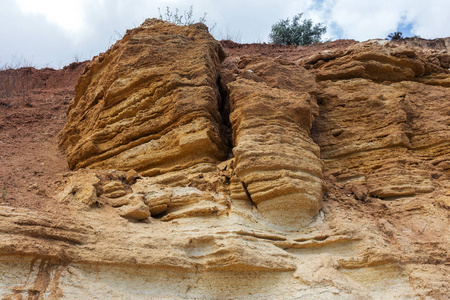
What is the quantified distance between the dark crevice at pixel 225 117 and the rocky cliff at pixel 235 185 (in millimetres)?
27

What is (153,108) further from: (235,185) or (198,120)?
(235,185)

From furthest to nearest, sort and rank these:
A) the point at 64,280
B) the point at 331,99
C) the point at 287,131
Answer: the point at 331,99 → the point at 287,131 → the point at 64,280

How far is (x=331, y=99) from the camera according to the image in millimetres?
8164

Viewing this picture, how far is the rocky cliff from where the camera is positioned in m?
3.96

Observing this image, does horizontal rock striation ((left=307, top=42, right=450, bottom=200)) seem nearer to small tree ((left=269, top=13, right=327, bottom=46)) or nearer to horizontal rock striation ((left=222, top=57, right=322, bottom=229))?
horizontal rock striation ((left=222, top=57, right=322, bottom=229))

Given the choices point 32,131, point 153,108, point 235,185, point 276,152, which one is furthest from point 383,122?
point 32,131

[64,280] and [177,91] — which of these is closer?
[64,280]

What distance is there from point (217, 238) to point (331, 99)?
497 centimetres

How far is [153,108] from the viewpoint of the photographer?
661cm

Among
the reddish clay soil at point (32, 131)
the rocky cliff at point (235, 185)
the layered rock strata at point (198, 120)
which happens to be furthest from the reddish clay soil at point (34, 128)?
the layered rock strata at point (198, 120)

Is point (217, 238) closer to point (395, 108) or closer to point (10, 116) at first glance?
point (395, 108)

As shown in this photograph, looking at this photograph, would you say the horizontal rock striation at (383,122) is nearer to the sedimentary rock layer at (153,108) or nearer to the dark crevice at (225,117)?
the dark crevice at (225,117)

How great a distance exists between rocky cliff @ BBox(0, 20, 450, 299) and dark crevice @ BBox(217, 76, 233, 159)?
0.09 ft

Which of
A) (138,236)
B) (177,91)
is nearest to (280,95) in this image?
(177,91)
